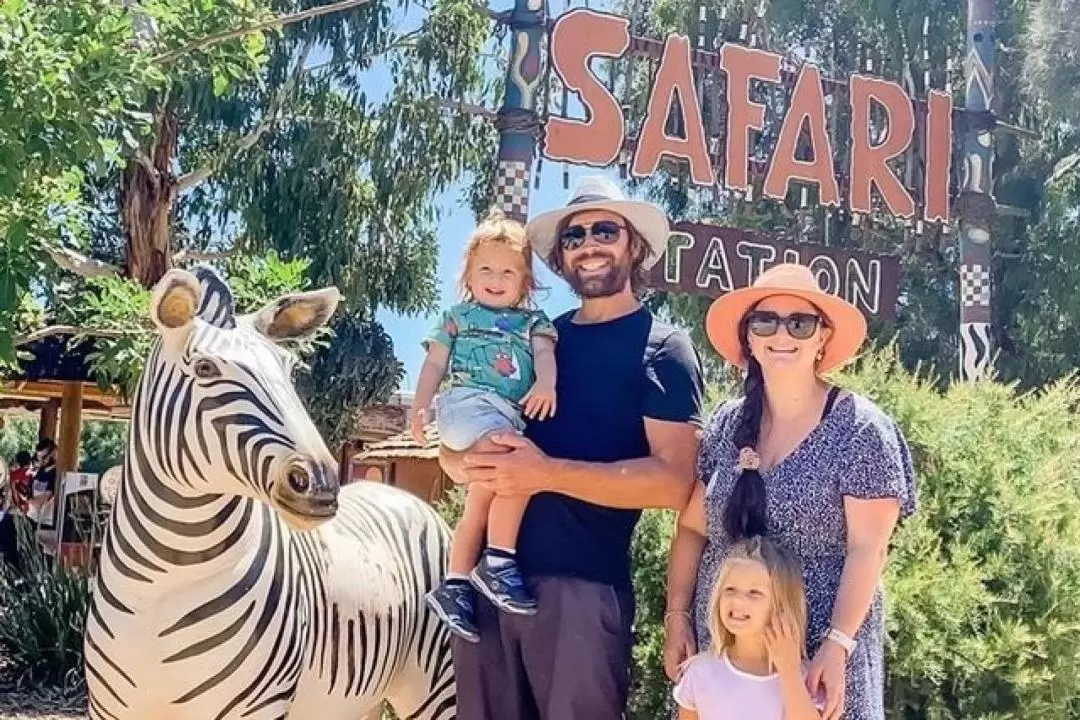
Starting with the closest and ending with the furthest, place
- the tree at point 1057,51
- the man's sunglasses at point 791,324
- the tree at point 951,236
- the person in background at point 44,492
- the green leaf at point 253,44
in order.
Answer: the man's sunglasses at point 791,324 → the green leaf at point 253,44 → the tree at point 1057,51 → the person in background at point 44,492 → the tree at point 951,236

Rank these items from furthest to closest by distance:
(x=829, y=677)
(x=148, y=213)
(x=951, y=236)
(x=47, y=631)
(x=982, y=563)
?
(x=951, y=236)
(x=148, y=213)
(x=47, y=631)
(x=982, y=563)
(x=829, y=677)

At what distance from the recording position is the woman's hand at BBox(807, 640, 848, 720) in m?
2.78

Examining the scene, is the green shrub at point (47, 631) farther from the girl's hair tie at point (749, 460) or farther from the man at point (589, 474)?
the girl's hair tie at point (749, 460)

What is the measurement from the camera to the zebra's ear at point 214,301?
3.34 m

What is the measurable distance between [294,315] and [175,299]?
17.3 inches

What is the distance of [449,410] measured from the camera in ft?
10.7

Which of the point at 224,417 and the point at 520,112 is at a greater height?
the point at 520,112

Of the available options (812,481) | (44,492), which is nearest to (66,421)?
(44,492)

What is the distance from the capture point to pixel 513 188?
11398 millimetres

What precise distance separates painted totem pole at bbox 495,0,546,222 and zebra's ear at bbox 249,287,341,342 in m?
7.91

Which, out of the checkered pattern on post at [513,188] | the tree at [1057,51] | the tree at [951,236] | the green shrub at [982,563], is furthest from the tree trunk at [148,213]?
the tree at [951,236]

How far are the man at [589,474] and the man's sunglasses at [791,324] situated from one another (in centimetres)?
26

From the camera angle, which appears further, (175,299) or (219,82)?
(219,82)

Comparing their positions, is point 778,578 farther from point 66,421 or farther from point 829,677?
point 66,421
